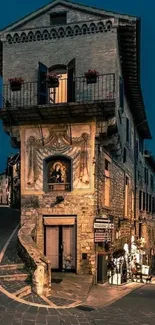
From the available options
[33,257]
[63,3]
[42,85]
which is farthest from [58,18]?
[33,257]

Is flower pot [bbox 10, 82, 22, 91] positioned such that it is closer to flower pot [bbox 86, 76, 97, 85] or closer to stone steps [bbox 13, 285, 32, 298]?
flower pot [bbox 86, 76, 97, 85]

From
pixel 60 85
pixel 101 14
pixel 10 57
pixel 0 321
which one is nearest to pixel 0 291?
pixel 0 321

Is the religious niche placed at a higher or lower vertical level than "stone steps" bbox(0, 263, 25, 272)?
higher

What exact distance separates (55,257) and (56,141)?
492 centimetres

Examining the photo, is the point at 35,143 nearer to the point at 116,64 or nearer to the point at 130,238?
the point at 116,64

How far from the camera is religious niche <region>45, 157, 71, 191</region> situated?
15.6m

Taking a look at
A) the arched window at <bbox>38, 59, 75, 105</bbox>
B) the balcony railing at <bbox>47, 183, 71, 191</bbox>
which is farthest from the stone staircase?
the arched window at <bbox>38, 59, 75, 105</bbox>

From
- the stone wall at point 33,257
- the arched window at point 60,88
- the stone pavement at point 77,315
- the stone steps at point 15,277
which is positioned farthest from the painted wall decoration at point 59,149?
the stone pavement at point 77,315

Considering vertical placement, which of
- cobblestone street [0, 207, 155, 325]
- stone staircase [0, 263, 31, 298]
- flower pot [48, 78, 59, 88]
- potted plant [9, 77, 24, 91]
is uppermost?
potted plant [9, 77, 24, 91]

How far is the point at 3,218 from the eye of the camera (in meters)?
20.7

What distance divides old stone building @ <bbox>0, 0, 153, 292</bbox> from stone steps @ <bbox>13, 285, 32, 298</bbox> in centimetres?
332

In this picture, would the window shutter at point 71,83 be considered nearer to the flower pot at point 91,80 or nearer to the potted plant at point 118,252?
the flower pot at point 91,80

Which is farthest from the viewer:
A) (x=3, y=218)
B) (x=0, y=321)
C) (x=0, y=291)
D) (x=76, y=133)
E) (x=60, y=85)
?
(x=3, y=218)

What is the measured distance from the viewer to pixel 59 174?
51.5ft
